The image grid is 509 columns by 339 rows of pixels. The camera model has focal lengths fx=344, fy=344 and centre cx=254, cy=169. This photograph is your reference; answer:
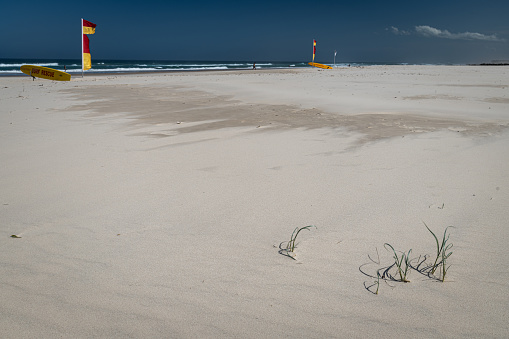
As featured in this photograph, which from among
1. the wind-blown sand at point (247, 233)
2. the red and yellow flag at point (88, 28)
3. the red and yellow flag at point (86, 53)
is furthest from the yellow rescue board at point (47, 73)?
the wind-blown sand at point (247, 233)

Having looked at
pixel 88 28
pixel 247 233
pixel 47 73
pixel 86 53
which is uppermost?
pixel 88 28

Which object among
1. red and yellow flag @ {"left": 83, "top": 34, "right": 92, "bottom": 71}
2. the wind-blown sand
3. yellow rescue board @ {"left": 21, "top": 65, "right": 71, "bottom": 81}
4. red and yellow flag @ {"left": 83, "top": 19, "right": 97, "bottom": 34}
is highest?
red and yellow flag @ {"left": 83, "top": 19, "right": 97, "bottom": 34}

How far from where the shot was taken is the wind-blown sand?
1.44m

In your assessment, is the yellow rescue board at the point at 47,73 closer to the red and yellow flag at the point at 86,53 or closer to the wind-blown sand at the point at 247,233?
the red and yellow flag at the point at 86,53

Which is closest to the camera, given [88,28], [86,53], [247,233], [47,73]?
[247,233]

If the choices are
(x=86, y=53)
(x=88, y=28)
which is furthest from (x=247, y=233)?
(x=86, y=53)

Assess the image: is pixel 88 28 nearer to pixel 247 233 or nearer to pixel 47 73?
pixel 47 73

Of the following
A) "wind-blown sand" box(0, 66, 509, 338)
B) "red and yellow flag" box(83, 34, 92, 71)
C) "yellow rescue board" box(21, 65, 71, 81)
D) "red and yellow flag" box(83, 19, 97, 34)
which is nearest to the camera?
"wind-blown sand" box(0, 66, 509, 338)

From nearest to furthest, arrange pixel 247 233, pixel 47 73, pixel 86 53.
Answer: pixel 247 233
pixel 86 53
pixel 47 73

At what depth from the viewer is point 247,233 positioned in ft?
6.96

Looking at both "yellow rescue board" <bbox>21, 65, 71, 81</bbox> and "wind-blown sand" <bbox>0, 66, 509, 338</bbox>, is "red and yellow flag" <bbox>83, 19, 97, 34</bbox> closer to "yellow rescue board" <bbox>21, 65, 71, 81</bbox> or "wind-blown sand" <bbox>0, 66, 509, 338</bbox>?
"yellow rescue board" <bbox>21, 65, 71, 81</bbox>

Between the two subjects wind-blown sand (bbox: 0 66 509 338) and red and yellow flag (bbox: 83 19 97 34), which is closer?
wind-blown sand (bbox: 0 66 509 338)

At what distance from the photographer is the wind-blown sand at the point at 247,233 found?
1437 mm

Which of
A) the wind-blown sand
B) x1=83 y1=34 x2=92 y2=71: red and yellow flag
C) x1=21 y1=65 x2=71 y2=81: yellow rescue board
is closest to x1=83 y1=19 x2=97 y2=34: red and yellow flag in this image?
x1=83 y1=34 x2=92 y2=71: red and yellow flag
